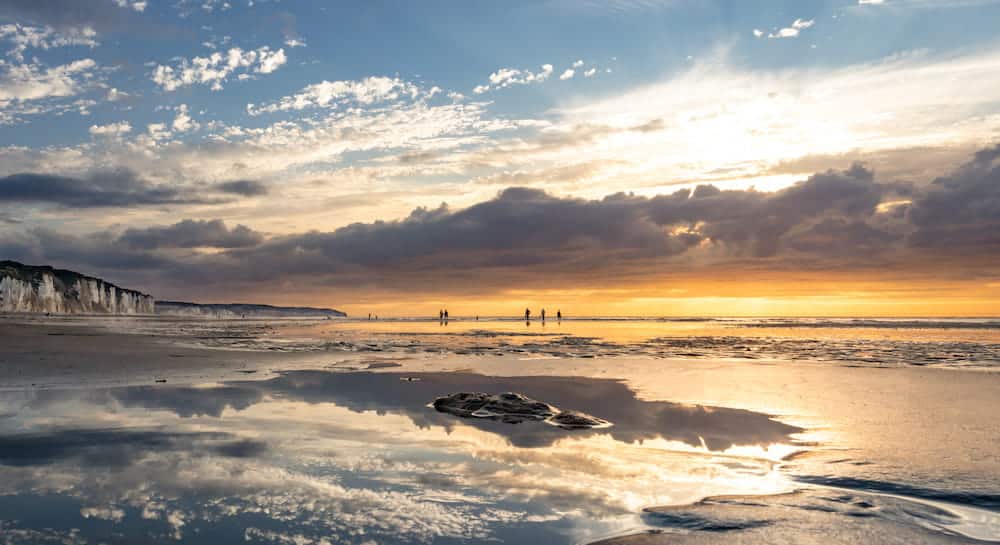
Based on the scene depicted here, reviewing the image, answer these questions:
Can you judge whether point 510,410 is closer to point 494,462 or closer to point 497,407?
point 497,407

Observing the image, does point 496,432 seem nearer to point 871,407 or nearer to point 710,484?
point 710,484

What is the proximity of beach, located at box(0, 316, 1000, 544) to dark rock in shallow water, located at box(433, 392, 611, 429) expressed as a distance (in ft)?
1.19

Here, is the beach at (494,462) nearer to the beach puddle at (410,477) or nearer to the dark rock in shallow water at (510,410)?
the beach puddle at (410,477)

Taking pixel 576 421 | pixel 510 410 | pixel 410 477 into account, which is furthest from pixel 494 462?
pixel 510 410

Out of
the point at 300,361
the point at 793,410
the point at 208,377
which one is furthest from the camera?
the point at 300,361

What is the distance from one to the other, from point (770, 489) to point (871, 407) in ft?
28.6

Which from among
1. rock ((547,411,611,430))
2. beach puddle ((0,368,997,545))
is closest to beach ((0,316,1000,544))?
beach puddle ((0,368,997,545))

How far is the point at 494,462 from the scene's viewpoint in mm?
9484

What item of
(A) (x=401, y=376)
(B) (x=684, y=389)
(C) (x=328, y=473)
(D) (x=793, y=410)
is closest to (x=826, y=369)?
(B) (x=684, y=389)

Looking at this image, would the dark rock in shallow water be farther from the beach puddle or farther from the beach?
the beach

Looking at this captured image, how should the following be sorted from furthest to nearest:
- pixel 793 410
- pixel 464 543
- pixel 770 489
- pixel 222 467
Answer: pixel 793 410
pixel 222 467
pixel 770 489
pixel 464 543

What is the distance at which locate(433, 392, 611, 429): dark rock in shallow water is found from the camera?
13008mm

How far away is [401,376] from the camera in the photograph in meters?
21.2

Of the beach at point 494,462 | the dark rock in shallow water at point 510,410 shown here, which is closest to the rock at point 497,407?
the dark rock in shallow water at point 510,410
